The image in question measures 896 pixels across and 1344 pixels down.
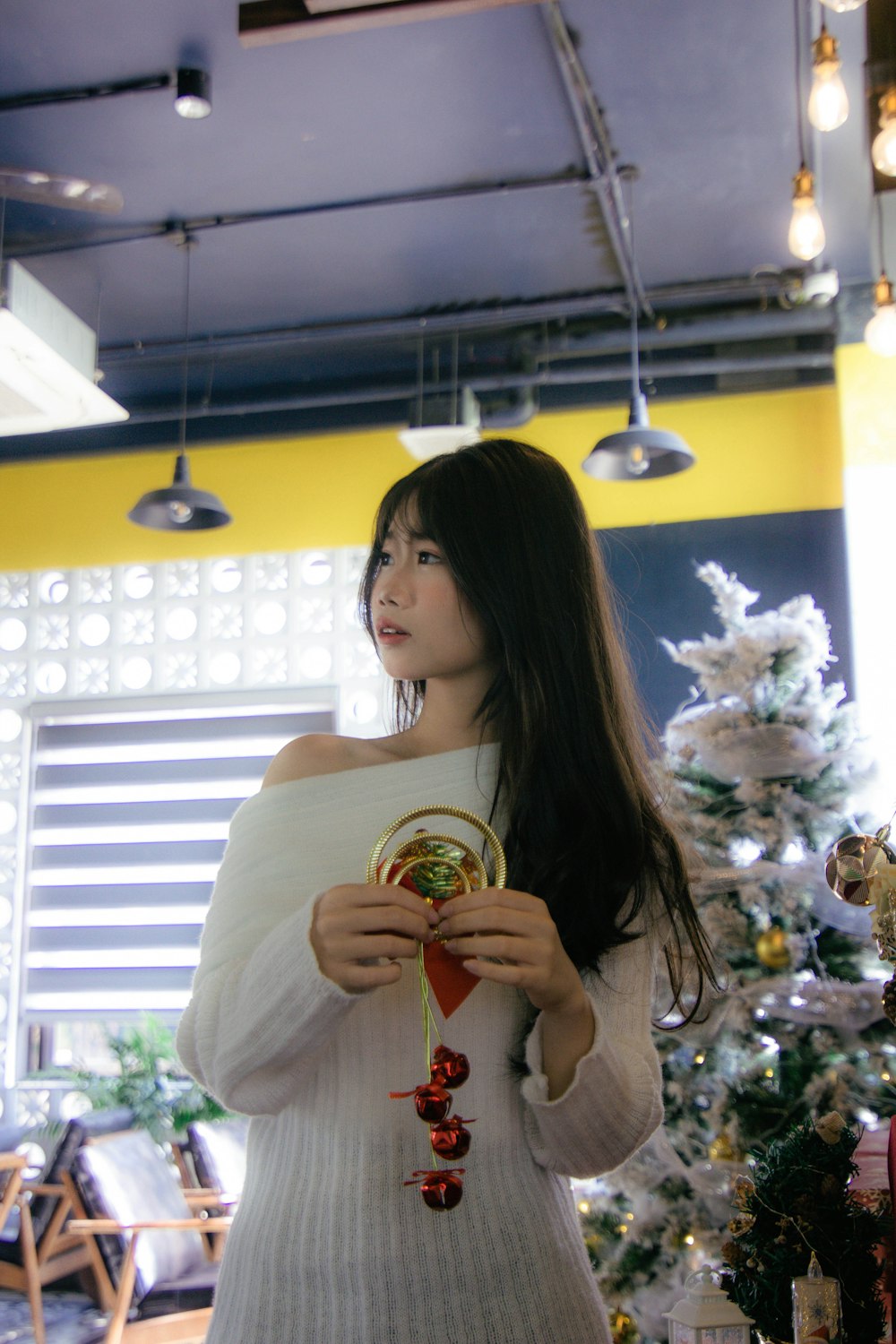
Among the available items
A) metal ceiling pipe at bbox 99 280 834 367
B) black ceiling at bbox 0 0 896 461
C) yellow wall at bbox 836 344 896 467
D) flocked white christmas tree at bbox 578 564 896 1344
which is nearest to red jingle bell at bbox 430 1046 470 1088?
flocked white christmas tree at bbox 578 564 896 1344

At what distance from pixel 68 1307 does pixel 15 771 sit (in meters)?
2.95

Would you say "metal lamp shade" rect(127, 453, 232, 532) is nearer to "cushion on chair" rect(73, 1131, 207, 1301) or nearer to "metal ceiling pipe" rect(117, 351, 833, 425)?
"metal ceiling pipe" rect(117, 351, 833, 425)

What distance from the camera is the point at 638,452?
507 cm

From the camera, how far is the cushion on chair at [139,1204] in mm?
4176

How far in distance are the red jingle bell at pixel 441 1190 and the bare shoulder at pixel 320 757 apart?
0.41m

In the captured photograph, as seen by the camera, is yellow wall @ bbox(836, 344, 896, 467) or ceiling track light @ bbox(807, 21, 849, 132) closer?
ceiling track light @ bbox(807, 21, 849, 132)

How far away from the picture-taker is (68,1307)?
18.9 feet

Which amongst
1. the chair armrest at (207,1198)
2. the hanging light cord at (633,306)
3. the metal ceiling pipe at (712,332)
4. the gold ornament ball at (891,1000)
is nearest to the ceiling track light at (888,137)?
the gold ornament ball at (891,1000)

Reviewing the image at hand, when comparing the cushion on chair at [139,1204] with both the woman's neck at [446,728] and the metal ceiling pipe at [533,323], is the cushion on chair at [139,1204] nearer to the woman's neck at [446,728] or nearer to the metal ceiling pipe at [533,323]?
the woman's neck at [446,728]

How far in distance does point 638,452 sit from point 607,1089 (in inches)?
165

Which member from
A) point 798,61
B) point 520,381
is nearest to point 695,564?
point 520,381

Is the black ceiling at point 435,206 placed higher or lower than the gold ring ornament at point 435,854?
higher

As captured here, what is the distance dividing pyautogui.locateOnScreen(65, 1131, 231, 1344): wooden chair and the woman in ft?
10.7

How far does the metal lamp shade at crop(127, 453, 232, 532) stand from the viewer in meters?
5.43
